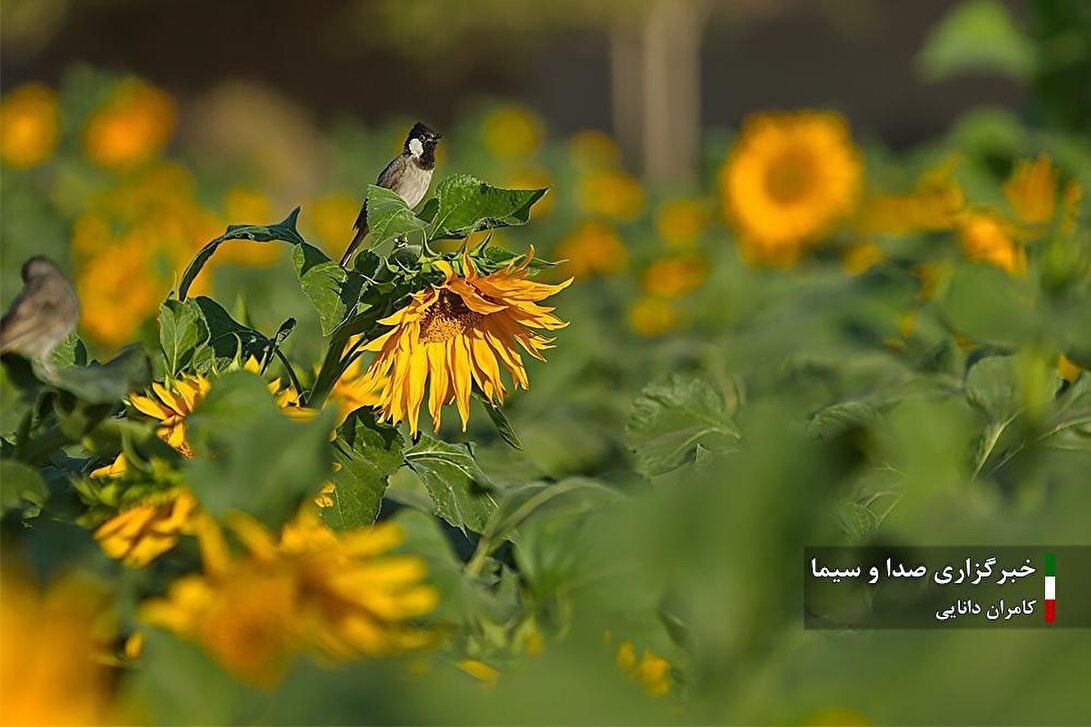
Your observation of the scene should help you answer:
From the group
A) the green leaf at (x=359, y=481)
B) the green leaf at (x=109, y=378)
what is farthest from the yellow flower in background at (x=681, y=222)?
the green leaf at (x=109, y=378)

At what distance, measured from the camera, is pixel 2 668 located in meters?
Answer: 0.44

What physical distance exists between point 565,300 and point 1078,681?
2420mm

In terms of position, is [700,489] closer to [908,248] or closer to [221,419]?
[221,419]

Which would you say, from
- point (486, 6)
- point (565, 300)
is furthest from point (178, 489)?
point (486, 6)

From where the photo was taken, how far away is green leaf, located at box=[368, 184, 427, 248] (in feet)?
2.60

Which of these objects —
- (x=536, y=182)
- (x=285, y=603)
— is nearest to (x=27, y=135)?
(x=536, y=182)

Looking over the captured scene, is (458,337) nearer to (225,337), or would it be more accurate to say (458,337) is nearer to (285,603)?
(225,337)

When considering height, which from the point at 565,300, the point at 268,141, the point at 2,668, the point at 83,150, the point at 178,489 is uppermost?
the point at 268,141

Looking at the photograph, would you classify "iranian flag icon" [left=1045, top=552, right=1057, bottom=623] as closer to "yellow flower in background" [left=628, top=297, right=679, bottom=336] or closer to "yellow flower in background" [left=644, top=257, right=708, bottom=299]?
"yellow flower in background" [left=628, top=297, right=679, bottom=336]

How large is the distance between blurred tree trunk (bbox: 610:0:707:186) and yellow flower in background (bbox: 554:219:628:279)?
5893mm

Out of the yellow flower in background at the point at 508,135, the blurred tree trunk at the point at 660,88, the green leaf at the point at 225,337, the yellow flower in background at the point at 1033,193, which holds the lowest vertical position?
the green leaf at the point at 225,337

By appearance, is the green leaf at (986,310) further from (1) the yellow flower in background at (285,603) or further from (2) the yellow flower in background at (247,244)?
(2) the yellow flower in background at (247,244)

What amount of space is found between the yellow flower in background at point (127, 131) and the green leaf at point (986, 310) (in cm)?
216

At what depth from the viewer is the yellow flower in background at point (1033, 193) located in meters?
2.03
